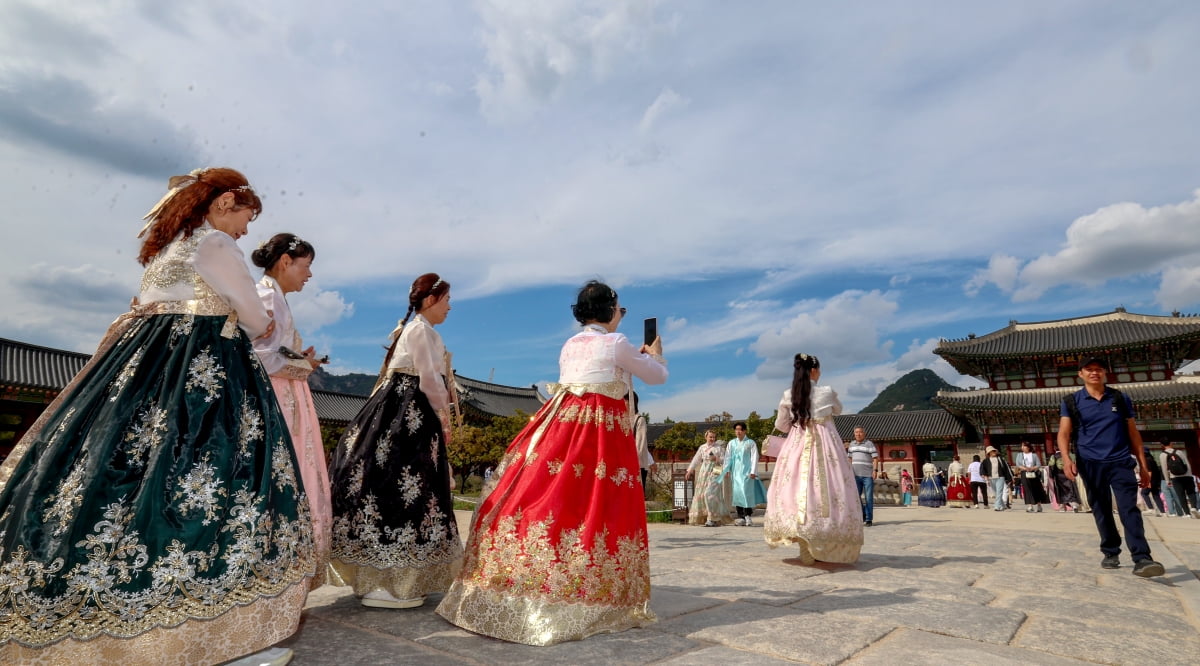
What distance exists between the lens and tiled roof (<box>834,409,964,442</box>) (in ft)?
105

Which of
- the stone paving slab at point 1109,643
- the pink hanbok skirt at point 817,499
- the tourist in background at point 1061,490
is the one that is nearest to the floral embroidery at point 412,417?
the stone paving slab at point 1109,643

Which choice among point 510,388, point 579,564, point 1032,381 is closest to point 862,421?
point 1032,381

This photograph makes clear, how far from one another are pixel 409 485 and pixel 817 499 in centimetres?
315

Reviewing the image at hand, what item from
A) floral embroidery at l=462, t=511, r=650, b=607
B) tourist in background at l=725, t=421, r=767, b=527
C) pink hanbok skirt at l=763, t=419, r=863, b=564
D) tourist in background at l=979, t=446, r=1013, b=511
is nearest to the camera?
floral embroidery at l=462, t=511, r=650, b=607

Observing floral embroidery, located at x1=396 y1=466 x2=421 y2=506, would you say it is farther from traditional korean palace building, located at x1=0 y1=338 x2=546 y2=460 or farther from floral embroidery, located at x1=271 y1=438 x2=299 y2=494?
traditional korean palace building, located at x1=0 y1=338 x2=546 y2=460

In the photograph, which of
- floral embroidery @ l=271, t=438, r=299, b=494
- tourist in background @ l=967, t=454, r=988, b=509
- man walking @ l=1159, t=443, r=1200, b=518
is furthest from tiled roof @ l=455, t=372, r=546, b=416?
floral embroidery @ l=271, t=438, r=299, b=494

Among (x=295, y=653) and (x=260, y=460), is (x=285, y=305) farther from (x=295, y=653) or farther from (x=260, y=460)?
(x=295, y=653)

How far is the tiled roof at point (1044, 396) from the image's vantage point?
2564cm

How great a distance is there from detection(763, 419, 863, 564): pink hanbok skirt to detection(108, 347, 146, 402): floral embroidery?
4228 millimetres

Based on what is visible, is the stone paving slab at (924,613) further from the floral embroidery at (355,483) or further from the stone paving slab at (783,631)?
the floral embroidery at (355,483)

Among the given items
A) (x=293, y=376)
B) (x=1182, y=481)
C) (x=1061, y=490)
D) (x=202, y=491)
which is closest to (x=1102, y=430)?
(x=293, y=376)

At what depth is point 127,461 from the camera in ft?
6.12

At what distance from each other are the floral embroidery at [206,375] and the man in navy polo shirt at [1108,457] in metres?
5.11

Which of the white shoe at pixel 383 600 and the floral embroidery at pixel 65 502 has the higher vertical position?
the floral embroidery at pixel 65 502
